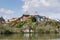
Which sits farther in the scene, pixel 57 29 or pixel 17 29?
pixel 57 29

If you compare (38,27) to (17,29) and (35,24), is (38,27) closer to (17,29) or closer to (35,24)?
(35,24)

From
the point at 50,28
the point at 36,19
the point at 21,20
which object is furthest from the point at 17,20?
the point at 50,28

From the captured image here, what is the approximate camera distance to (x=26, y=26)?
47094 millimetres

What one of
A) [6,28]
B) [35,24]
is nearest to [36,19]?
[35,24]

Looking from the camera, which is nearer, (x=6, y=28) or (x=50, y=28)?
(x=6, y=28)

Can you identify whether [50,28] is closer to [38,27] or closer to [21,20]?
[38,27]

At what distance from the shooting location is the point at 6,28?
42.5 metres

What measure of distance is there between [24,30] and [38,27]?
278 cm

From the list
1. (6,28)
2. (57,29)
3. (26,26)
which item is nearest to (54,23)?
(57,29)

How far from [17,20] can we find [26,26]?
10.1 ft

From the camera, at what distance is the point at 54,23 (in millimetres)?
48781

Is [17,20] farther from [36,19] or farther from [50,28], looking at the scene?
[50,28]

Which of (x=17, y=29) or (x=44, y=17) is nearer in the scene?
(x=17, y=29)

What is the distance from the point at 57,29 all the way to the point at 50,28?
239cm
